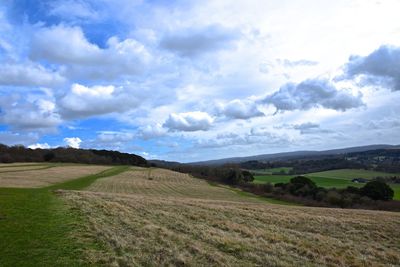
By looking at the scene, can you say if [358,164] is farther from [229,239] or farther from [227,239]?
[227,239]

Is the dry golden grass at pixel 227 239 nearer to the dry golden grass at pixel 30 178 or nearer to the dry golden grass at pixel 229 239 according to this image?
the dry golden grass at pixel 229 239

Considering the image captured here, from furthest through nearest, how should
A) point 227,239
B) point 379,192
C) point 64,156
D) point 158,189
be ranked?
point 64,156, point 379,192, point 158,189, point 227,239

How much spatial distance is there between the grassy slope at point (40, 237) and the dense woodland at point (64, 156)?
345 ft

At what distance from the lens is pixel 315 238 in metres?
19.4

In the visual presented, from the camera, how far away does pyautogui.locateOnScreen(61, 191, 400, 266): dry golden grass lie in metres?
13.0

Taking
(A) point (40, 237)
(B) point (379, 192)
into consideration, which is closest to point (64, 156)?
(B) point (379, 192)

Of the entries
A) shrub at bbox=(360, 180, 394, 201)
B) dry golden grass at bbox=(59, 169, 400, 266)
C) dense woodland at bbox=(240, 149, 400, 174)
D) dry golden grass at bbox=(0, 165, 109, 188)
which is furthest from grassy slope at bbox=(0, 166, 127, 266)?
dense woodland at bbox=(240, 149, 400, 174)

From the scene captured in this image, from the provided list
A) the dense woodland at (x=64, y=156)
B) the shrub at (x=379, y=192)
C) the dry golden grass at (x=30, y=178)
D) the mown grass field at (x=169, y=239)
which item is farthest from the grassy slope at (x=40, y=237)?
the dense woodland at (x=64, y=156)

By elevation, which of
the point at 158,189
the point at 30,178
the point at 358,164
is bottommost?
the point at 158,189

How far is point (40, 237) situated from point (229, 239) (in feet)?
24.8

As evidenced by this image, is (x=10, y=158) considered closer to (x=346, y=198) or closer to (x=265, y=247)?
(x=346, y=198)

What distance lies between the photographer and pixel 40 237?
14.8 m

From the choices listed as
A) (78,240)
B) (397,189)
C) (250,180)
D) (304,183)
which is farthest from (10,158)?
(78,240)

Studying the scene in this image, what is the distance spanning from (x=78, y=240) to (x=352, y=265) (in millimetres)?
10308
